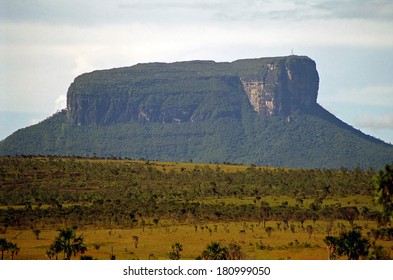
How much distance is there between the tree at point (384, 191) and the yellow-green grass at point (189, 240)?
42.9 m

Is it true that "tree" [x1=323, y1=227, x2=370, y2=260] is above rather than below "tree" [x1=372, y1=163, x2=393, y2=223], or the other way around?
below

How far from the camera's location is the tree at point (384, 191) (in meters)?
56.5

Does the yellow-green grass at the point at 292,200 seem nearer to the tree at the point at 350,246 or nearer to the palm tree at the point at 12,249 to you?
the tree at the point at 350,246

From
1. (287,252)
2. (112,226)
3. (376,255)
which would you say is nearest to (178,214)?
(112,226)

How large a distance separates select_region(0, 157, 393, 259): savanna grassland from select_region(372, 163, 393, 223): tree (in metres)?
38.1

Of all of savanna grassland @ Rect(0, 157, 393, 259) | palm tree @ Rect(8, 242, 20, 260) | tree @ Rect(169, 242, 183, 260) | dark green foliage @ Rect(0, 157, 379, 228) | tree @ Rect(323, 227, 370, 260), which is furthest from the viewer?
dark green foliage @ Rect(0, 157, 379, 228)

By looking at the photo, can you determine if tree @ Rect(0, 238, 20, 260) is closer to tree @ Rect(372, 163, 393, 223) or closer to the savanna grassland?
the savanna grassland

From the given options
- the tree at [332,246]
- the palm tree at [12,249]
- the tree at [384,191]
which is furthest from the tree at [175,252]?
the tree at [384,191]

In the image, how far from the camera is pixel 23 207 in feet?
461

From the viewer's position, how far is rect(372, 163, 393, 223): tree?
56531mm

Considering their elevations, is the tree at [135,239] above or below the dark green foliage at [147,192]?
below

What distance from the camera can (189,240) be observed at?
11650cm

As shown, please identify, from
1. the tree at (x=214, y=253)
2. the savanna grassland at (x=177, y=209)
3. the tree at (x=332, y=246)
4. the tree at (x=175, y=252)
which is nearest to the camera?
the tree at (x=214, y=253)

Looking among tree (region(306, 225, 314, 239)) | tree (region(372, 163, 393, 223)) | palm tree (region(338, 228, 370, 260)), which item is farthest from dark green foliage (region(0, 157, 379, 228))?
tree (region(372, 163, 393, 223))
